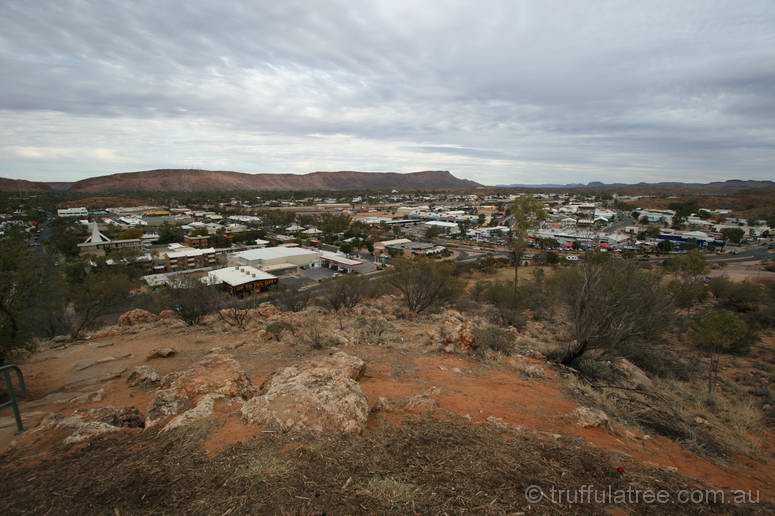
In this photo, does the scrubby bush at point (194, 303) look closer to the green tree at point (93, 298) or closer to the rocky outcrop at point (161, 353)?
the green tree at point (93, 298)

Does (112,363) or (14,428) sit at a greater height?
(14,428)

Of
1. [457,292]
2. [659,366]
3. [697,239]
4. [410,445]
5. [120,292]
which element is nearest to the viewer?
[410,445]

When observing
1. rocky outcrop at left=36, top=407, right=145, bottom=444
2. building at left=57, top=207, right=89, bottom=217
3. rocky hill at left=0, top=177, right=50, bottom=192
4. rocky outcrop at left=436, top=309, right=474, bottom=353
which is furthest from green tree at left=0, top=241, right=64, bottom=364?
rocky hill at left=0, top=177, right=50, bottom=192

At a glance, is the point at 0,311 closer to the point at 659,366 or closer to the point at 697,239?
the point at 659,366

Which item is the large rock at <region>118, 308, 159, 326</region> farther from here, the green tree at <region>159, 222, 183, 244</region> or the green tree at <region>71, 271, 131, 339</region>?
the green tree at <region>159, 222, 183, 244</region>

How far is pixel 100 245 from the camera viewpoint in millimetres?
47219

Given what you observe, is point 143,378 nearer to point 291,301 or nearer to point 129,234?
point 291,301

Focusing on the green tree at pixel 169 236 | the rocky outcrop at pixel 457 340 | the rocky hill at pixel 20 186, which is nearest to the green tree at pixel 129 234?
the green tree at pixel 169 236

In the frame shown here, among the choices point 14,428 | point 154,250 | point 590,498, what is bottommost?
point 154,250

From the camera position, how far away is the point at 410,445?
461 cm

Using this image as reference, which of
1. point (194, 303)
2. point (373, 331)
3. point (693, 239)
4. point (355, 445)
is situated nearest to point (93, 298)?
point (194, 303)

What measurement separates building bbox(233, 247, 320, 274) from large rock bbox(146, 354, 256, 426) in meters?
32.5

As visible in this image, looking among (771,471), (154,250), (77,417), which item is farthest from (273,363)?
(154,250)

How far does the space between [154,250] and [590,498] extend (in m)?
54.7
